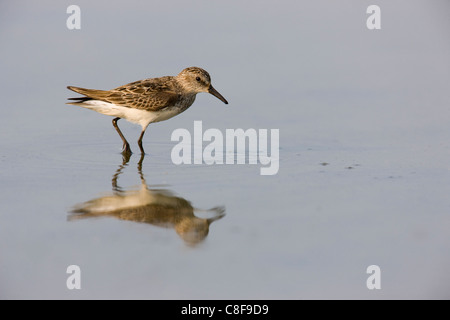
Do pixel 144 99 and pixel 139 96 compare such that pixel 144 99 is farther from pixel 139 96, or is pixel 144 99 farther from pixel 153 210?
pixel 153 210

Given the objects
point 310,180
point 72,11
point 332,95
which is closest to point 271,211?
point 310,180

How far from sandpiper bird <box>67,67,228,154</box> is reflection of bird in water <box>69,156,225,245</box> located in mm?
2345

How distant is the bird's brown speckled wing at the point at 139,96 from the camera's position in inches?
439

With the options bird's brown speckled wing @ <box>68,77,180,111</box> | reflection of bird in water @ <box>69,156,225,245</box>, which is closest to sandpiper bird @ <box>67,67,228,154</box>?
bird's brown speckled wing @ <box>68,77,180,111</box>

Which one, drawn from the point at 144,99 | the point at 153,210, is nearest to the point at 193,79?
the point at 144,99

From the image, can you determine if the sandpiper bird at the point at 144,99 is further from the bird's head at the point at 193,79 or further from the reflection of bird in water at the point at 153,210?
the reflection of bird in water at the point at 153,210

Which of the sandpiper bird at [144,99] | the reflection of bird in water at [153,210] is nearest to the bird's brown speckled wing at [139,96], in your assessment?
the sandpiper bird at [144,99]

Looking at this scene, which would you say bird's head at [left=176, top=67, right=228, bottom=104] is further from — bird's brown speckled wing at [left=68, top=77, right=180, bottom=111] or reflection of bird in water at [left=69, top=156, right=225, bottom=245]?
reflection of bird in water at [left=69, top=156, right=225, bottom=245]

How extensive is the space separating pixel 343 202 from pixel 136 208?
2.36 meters

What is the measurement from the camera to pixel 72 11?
15.8 meters

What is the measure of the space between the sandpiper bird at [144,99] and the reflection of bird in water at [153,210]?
2.34 meters

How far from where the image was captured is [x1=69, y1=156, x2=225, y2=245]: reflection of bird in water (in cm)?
762

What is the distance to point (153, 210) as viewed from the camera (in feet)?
26.5

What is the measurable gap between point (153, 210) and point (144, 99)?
344 cm
